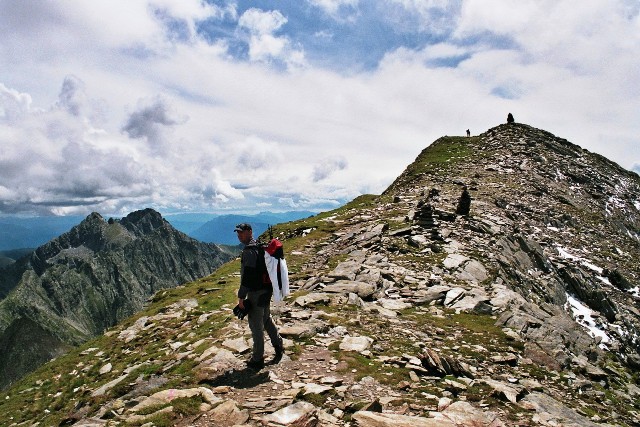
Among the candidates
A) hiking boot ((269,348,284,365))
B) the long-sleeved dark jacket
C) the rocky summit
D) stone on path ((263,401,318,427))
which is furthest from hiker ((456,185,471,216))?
stone on path ((263,401,318,427))

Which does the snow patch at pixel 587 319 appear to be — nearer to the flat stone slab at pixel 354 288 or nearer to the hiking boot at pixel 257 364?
the flat stone slab at pixel 354 288

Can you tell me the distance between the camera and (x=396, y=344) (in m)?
14.7

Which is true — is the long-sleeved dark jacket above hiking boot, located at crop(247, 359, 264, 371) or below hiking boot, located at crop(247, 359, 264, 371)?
above

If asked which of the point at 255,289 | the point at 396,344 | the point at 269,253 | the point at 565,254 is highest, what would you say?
the point at 269,253

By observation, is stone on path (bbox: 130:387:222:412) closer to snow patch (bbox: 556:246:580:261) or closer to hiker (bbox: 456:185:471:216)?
hiker (bbox: 456:185:471:216)

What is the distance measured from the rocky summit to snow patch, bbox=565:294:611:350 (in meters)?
0.17

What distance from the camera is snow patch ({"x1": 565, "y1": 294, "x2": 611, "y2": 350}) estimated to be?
86.8 ft

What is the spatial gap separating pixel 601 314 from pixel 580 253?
12264 millimetres

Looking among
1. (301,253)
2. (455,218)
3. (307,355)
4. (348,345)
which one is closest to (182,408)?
(307,355)

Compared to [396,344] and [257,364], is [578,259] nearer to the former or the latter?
[396,344]

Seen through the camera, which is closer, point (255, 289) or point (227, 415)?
point (227, 415)

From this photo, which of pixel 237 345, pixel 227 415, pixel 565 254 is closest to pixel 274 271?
pixel 237 345

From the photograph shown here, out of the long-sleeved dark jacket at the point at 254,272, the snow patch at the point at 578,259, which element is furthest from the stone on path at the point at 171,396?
the snow patch at the point at 578,259

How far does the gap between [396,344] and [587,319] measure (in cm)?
2227
